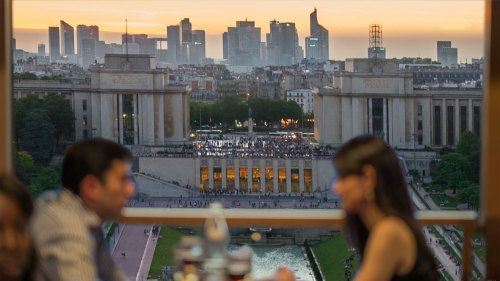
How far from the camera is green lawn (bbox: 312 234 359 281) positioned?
38.6ft

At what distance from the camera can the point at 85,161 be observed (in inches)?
63.9

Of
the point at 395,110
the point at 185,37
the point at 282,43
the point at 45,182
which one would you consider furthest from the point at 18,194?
the point at 282,43

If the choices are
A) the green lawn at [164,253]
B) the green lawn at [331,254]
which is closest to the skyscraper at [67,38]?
the green lawn at [331,254]

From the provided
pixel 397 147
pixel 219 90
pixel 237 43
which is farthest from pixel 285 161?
pixel 237 43

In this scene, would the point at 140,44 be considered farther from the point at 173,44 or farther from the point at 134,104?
the point at 134,104

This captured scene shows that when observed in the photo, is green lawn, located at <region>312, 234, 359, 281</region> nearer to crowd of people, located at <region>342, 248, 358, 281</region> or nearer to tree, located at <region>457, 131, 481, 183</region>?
crowd of people, located at <region>342, 248, 358, 281</region>

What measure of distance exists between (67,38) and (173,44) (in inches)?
670

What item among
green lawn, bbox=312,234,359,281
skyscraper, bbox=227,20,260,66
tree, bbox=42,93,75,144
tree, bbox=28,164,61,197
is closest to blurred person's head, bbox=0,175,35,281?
green lawn, bbox=312,234,359,281

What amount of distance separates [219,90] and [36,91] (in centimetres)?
2151

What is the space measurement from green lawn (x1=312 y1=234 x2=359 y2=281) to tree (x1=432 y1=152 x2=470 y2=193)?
6.96 m

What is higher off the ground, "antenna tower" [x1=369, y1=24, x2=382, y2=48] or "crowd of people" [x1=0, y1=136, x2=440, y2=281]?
"antenna tower" [x1=369, y1=24, x2=382, y2=48]

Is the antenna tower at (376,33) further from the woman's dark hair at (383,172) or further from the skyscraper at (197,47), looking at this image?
the skyscraper at (197,47)

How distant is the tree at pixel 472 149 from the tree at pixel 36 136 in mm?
9893

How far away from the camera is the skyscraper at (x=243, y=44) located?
6994 centimetres
